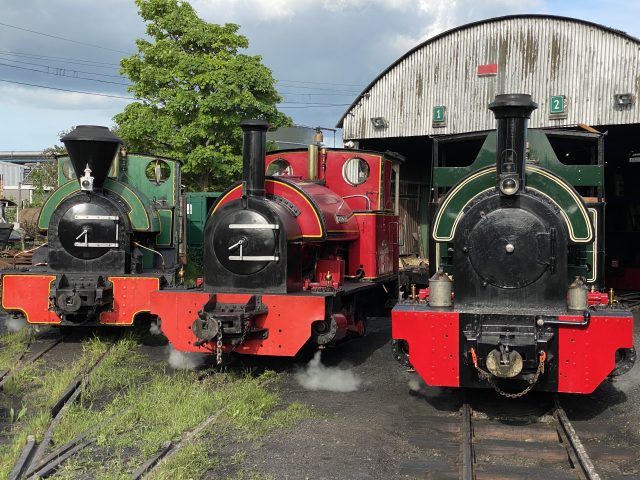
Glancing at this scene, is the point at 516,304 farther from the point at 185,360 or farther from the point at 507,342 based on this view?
the point at 185,360

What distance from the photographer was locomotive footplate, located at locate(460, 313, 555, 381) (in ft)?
17.0

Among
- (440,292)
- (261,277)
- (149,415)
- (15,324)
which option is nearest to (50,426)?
(149,415)

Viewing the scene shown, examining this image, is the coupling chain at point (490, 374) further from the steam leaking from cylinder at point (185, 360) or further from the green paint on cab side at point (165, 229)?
the green paint on cab side at point (165, 229)

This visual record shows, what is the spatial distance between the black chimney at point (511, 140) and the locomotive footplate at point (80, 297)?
525 centimetres

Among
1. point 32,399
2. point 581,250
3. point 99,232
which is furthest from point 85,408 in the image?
point 581,250

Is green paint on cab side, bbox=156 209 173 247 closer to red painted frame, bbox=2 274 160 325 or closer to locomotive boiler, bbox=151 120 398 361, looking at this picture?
red painted frame, bbox=2 274 160 325

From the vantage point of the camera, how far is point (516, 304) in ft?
18.4

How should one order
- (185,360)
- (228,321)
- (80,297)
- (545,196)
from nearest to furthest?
(545,196) < (228,321) < (185,360) < (80,297)

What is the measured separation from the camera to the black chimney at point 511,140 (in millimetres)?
5421

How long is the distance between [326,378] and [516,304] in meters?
2.54

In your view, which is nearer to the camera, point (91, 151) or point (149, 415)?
point (149, 415)

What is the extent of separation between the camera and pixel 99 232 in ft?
28.7

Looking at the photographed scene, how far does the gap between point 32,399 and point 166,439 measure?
2.04 meters

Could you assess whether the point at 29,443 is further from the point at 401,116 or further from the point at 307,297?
the point at 401,116
